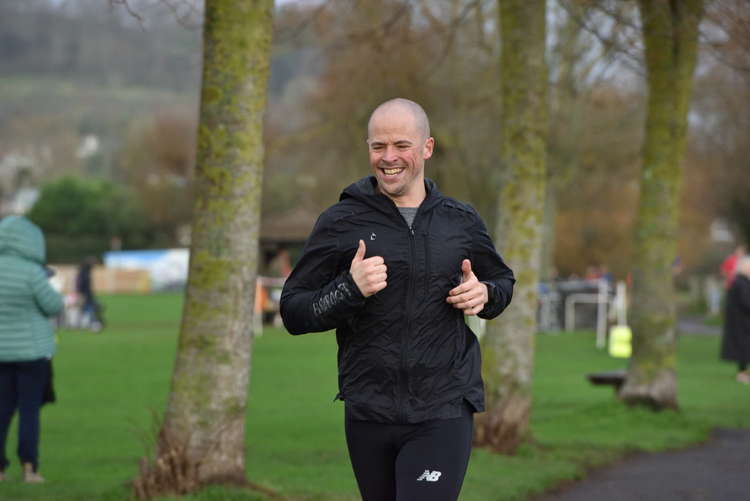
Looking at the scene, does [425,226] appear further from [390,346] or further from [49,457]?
[49,457]

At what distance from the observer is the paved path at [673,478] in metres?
9.38

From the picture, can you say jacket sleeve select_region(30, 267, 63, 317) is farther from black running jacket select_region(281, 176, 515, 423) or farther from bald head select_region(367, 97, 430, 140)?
bald head select_region(367, 97, 430, 140)

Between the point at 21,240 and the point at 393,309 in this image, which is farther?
the point at 21,240

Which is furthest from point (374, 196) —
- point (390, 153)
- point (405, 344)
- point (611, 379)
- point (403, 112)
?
point (611, 379)

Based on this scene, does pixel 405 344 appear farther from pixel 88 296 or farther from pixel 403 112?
pixel 88 296

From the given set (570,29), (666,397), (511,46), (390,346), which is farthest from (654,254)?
(570,29)

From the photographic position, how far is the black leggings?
4652 mm

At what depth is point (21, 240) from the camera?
9.25 m

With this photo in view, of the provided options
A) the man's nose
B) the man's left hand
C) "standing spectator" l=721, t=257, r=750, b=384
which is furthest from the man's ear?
"standing spectator" l=721, t=257, r=750, b=384

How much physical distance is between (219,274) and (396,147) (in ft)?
11.7

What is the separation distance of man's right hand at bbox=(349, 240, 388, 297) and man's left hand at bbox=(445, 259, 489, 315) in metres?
0.33

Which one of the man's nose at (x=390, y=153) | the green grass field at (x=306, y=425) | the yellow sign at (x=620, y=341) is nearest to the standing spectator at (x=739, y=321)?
the green grass field at (x=306, y=425)

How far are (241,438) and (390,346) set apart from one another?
3775 mm

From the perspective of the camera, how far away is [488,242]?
4.94m
